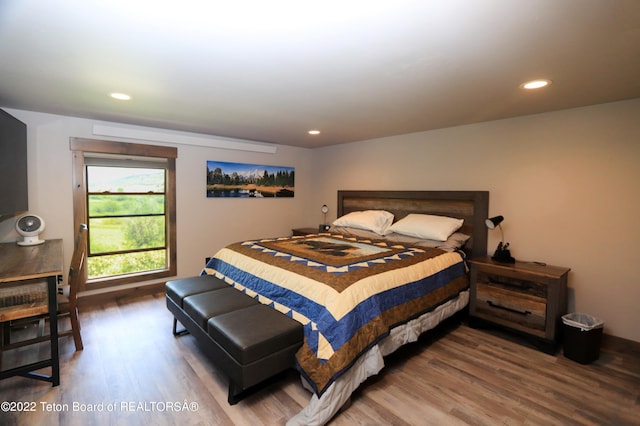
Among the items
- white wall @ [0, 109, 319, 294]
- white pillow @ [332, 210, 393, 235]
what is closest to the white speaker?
white wall @ [0, 109, 319, 294]

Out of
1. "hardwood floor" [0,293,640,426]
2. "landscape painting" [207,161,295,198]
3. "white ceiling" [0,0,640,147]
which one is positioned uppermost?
"white ceiling" [0,0,640,147]

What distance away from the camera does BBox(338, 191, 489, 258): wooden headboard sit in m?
3.28

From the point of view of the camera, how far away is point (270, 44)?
5.14ft

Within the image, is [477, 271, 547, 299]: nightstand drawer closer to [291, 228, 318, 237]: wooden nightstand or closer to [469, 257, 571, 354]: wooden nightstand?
[469, 257, 571, 354]: wooden nightstand

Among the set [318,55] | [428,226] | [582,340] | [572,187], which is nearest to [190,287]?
[318,55]

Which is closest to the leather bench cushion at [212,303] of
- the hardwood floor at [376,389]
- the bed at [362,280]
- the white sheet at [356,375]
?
the bed at [362,280]

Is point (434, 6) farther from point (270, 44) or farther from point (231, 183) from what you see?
point (231, 183)

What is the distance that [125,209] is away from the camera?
12.5 feet

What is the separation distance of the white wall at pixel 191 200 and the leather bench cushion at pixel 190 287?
1.49 meters

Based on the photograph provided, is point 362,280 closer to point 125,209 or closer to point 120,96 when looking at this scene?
point 120,96

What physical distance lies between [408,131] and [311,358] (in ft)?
9.95

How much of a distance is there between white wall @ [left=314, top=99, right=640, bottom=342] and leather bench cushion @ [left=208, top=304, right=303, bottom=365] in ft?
8.33

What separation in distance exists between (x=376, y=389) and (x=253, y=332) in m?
0.95

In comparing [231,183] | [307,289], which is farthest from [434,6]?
[231,183]
